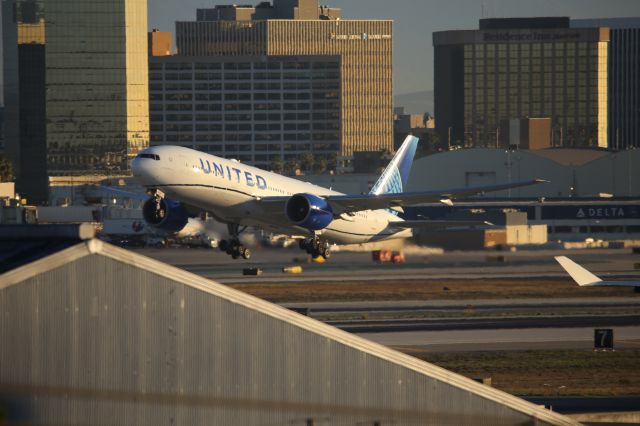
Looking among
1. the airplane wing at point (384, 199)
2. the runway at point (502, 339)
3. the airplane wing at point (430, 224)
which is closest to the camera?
the runway at point (502, 339)

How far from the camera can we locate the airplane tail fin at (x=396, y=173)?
10269cm

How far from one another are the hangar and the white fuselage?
4219 cm

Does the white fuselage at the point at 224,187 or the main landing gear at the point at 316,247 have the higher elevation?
the white fuselage at the point at 224,187

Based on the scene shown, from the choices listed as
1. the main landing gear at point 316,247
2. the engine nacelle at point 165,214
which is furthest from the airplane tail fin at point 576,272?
the engine nacelle at point 165,214

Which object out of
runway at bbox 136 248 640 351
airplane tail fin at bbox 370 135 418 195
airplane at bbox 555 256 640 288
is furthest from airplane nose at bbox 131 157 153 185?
airplane tail fin at bbox 370 135 418 195

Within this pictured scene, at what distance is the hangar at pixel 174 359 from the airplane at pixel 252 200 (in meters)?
42.2

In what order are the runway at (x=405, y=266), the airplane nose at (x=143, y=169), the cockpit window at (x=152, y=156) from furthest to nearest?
the runway at (x=405, y=266) < the cockpit window at (x=152, y=156) < the airplane nose at (x=143, y=169)

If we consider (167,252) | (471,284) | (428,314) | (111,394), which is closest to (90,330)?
(111,394)

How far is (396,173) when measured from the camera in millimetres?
105562

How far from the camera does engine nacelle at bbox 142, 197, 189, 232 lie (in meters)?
82.4

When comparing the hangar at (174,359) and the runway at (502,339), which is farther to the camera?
the runway at (502,339)

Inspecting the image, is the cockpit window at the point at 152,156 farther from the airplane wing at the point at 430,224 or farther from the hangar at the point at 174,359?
the hangar at the point at 174,359

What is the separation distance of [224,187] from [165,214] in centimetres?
573

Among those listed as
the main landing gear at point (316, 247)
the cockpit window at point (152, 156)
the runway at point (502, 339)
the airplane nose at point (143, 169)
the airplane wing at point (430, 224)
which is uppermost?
the cockpit window at point (152, 156)
